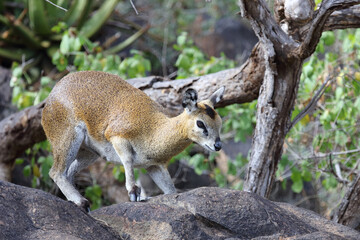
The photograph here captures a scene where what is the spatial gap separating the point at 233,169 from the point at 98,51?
139 inches

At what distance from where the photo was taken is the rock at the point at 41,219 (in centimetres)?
423

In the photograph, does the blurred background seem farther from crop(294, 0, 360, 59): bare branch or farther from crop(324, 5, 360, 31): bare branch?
crop(294, 0, 360, 59): bare branch

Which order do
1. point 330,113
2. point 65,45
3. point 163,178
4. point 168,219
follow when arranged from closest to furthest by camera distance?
point 168,219 < point 163,178 < point 330,113 < point 65,45

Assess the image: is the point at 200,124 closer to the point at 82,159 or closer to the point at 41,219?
the point at 82,159

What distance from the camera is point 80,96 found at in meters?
6.27

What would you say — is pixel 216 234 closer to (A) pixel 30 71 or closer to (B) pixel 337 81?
(B) pixel 337 81

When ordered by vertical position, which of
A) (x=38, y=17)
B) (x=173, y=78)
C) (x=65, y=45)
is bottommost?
(x=173, y=78)

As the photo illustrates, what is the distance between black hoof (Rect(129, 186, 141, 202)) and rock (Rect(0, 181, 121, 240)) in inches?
32.2

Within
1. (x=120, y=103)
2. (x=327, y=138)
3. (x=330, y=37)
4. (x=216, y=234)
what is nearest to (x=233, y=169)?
(x=327, y=138)

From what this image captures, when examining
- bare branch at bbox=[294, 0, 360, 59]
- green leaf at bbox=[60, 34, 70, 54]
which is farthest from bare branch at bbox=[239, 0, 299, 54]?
green leaf at bbox=[60, 34, 70, 54]

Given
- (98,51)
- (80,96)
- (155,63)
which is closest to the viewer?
(80,96)

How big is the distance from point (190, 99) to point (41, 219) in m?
2.16

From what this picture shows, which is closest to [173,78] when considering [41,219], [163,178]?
[163,178]

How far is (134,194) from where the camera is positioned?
558cm
